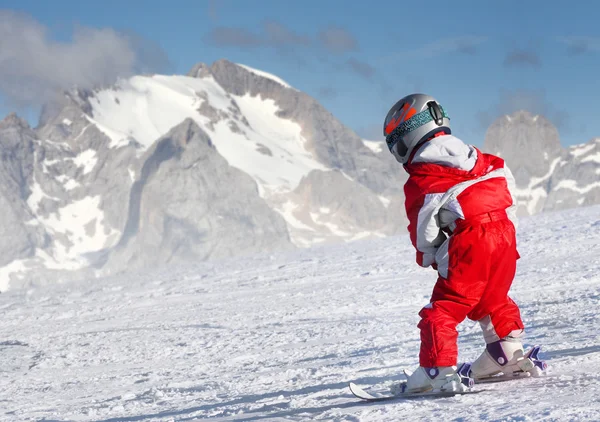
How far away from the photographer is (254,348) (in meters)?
6.09

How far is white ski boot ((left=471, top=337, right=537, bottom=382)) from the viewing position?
354 cm

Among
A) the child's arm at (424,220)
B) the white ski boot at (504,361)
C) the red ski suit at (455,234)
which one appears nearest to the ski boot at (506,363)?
the white ski boot at (504,361)

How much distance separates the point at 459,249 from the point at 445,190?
0.28 metres

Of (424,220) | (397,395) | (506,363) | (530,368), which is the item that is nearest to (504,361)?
(506,363)

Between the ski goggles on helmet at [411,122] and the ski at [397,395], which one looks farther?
the ski goggles on helmet at [411,122]

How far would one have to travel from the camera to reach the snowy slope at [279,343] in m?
3.38

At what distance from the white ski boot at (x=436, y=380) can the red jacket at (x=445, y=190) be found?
20.4 inches

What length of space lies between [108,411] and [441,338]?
2.07 meters

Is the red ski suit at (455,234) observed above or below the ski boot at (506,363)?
above

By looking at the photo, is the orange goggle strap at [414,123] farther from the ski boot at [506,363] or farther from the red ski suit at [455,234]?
the ski boot at [506,363]

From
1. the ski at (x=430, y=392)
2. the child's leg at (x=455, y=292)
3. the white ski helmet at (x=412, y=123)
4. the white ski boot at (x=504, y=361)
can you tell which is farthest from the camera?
the white ski helmet at (x=412, y=123)

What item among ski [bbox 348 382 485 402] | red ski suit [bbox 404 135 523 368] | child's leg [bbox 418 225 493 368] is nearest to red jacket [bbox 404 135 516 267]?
red ski suit [bbox 404 135 523 368]

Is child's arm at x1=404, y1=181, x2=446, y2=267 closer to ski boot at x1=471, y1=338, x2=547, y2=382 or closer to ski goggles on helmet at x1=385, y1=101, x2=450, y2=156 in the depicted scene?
ski goggles on helmet at x1=385, y1=101, x2=450, y2=156

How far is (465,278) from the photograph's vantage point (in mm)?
3449
